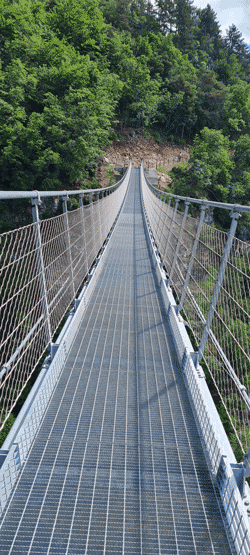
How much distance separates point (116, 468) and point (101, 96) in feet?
63.5

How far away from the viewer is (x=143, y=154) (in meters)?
27.5

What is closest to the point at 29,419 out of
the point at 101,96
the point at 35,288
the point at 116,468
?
the point at 116,468

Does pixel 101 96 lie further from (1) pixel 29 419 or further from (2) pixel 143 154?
(1) pixel 29 419

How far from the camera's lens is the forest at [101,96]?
14.2m

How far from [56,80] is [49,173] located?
479 centimetres

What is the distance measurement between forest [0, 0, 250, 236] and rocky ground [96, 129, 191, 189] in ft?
3.95

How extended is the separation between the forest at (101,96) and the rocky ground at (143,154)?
1.20 metres

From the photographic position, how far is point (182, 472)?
1705 mm

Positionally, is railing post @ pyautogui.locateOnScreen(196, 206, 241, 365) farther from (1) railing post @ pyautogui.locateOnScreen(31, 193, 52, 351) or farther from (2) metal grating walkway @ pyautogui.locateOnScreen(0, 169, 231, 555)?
(1) railing post @ pyautogui.locateOnScreen(31, 193, 52, 351)

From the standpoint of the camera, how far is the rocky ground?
80.0ft

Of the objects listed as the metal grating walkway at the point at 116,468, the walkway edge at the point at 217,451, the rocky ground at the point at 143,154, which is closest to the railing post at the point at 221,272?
the walkway edge at the point at 217,451

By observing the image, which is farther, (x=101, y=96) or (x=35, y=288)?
(x=101, y=96)

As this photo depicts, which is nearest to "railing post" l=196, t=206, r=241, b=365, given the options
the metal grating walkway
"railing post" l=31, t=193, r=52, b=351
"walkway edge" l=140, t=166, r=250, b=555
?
"walkway edge" l=140, t=166, r=250, b=555

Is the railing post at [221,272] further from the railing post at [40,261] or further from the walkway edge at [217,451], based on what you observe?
the railing post at [40,261]
